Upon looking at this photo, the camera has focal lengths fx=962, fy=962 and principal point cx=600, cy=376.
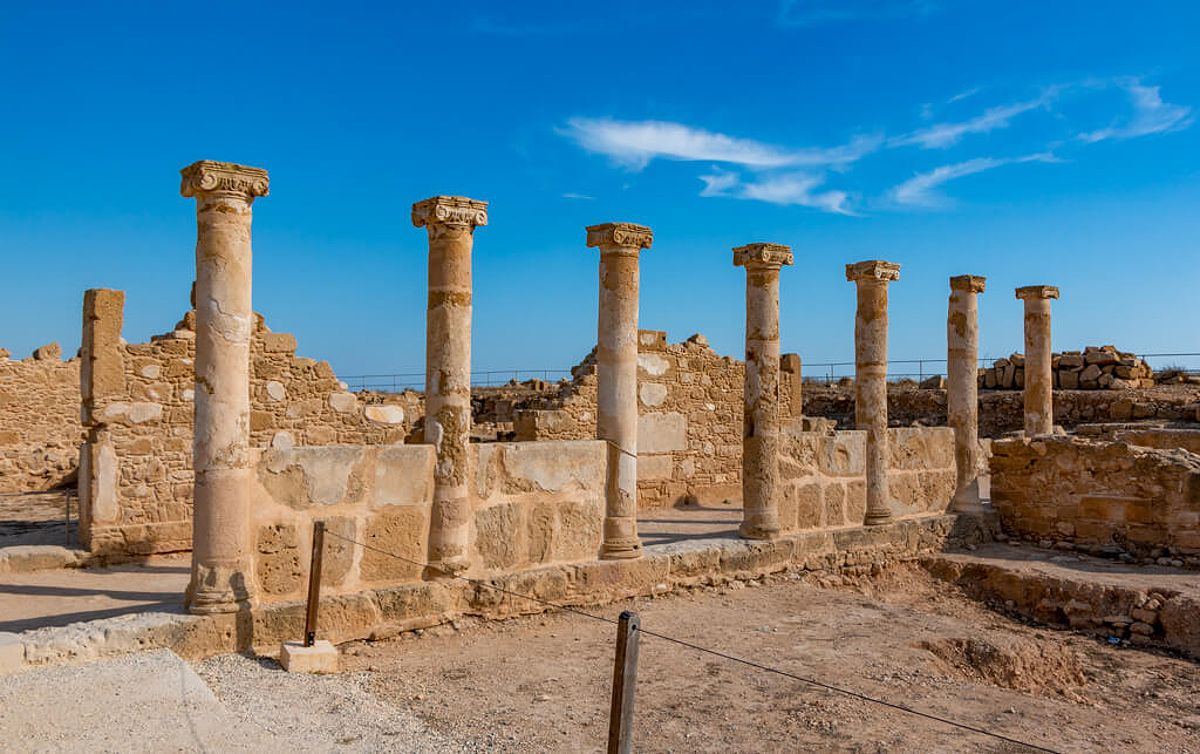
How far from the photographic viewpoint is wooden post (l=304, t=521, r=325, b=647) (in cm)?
668

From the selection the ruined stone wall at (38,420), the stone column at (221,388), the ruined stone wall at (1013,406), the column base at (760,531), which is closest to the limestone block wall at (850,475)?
the column base at (760,531)

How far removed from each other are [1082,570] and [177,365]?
10.3 m

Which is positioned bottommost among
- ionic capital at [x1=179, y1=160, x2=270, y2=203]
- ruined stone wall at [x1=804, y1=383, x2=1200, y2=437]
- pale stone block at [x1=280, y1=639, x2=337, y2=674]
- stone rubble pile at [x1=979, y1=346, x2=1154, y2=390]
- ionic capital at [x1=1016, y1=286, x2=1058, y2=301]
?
pale stone block at [x1=280, y1=639, x2=337, y2=674]

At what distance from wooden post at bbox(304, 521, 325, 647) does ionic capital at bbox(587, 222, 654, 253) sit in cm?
397

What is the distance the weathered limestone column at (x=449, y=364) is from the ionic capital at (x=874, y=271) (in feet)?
18.1

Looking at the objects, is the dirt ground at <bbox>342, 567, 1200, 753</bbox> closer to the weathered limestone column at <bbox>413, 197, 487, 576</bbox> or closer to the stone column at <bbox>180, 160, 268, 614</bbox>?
the weathered limestone column at <bbox>413, 197, 487, 576</bbox>

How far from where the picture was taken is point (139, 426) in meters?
10.4

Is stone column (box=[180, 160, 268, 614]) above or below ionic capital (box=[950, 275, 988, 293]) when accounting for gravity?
below

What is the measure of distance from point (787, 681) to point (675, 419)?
764cm

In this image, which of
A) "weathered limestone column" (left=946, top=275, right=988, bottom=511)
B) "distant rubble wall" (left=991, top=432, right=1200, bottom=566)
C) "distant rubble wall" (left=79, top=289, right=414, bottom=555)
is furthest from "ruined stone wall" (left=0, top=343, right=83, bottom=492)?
"distant rubble wall" (left=991, top=432, right=1200, bottom=566)

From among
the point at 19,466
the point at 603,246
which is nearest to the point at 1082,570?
the point at 603,246

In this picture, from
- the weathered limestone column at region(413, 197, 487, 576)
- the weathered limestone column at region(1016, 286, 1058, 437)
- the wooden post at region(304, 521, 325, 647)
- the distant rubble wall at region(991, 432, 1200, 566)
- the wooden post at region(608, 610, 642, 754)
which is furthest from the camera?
the weathered limestone column at region(1016, 286, 1058, 437)

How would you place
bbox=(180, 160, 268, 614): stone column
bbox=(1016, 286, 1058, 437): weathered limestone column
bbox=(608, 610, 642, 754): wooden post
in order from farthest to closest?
bbox=(1016, 286, 1058, 437): weathered limestone column, bbox=(180, 160, 268, 614): stone column, bbox=(608, 610, 642, 754): wooden post

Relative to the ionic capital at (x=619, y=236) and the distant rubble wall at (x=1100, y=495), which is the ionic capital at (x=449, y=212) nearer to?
the ionic capital at (x=619, y=236)
